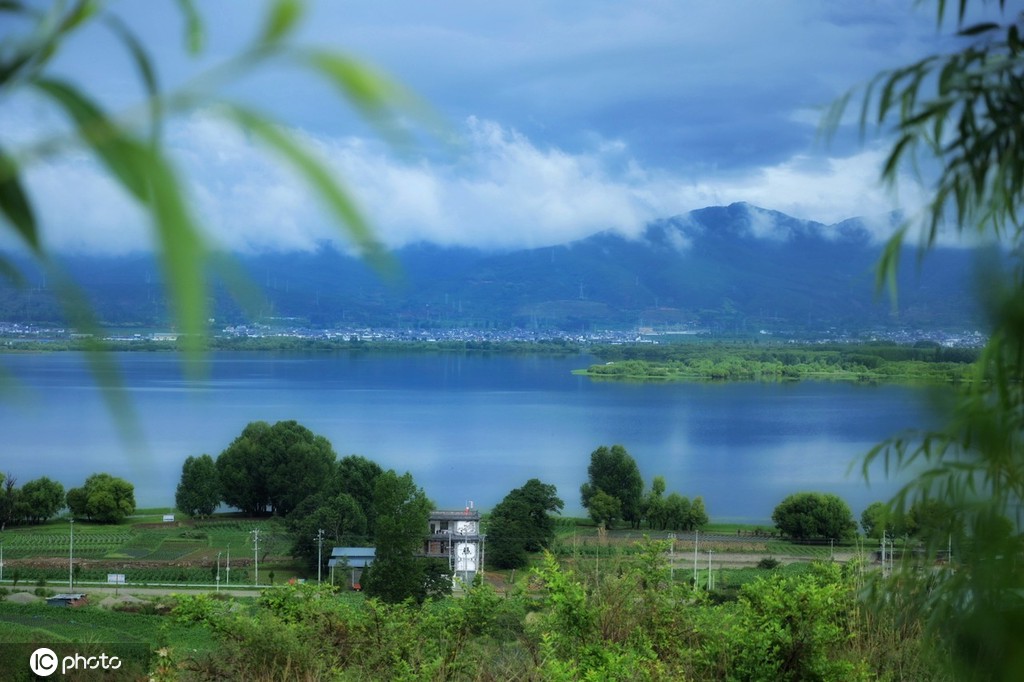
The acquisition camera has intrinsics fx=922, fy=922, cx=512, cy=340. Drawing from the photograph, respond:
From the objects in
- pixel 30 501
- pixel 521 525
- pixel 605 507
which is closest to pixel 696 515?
pixel 605 507

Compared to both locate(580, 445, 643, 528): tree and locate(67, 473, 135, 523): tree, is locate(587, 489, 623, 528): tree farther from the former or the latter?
locate(67, 473, 135, 523): tree

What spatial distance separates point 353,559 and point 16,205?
14.3 metres

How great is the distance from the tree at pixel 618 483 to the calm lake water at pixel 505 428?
1272mm

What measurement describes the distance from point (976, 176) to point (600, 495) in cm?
1631

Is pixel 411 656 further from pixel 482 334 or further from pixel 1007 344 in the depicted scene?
pixel 482 334

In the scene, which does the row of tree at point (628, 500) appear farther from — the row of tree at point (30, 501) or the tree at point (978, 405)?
the tree at point (978, 405)

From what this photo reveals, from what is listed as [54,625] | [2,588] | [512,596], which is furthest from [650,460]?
[512,596]

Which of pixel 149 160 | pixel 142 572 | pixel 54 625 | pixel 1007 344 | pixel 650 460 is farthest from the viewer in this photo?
pixel 650 460

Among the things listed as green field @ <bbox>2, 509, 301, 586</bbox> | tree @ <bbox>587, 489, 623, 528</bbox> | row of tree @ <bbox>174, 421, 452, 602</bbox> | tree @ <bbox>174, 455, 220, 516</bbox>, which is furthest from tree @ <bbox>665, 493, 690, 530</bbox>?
tree @ <bbox>174, 455, 220, 516</bbox>

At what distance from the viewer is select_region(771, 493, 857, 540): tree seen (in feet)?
49.1

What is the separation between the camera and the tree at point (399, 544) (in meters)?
10.1

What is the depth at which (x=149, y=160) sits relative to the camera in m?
0.20

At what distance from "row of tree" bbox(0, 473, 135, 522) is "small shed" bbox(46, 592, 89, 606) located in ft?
21.2

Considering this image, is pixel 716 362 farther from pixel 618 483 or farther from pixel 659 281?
pixel 659 281
